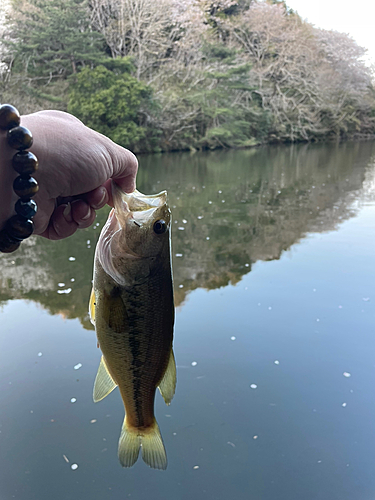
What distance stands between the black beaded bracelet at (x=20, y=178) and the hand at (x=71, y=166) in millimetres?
129

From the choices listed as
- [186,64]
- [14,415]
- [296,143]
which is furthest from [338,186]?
[296,143]

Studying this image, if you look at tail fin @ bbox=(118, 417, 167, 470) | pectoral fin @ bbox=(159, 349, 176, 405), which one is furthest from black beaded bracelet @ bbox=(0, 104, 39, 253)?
tail fin @ bbox=(118, 417, 167, 470)

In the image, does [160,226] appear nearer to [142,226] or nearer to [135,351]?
[142,226]

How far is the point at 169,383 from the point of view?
1.48 metres

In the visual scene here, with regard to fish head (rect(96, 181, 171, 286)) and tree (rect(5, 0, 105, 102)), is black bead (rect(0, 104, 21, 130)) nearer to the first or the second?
fish head (rect(96, 181, 171, 286))

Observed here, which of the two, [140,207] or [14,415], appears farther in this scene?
[14,415]

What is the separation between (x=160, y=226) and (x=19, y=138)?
20.2 inches

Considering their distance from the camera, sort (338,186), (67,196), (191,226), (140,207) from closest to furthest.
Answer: (140,207) → (67,196) → (191,226) → (338,186)

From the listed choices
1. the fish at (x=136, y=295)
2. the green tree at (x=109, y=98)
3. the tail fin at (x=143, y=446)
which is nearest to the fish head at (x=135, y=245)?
the fish at (x=136, y=295)

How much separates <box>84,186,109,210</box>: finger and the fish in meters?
0.21

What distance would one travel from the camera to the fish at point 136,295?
136cm

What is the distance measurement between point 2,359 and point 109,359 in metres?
3.13

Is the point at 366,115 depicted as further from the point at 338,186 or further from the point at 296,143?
the point at 338,186

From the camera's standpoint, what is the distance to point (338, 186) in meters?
13.7
